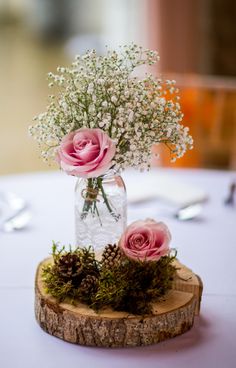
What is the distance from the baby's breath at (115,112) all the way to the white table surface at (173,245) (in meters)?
0.34

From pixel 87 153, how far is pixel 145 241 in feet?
0.69

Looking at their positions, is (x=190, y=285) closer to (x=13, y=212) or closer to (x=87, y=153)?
(x=87, y=153)

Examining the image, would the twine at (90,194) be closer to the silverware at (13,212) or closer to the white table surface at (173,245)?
the white table surface at (173,245)

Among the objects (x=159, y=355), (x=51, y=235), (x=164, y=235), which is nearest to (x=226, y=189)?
(x=51, y=235)

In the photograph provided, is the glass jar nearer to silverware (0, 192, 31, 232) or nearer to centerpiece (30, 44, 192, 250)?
Answer: centerpiece (30, 44, 192, 250)

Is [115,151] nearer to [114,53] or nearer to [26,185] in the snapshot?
[114,53]

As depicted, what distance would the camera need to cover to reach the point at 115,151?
1.26 metres

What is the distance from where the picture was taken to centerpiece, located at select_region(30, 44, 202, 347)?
4.03 ft

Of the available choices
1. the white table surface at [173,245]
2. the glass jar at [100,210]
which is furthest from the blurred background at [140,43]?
the glass jar at [100,210]

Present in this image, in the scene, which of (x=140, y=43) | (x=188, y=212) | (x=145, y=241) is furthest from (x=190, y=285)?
(x=140, y=43)

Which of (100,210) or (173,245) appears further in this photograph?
(173,245)

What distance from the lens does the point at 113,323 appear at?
1206mm

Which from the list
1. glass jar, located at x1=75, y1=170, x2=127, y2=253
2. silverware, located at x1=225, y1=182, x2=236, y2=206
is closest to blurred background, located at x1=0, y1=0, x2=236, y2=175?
silverware, located at x1=225, y1=182, x2=236, y2=206

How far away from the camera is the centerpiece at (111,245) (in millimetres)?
1228
